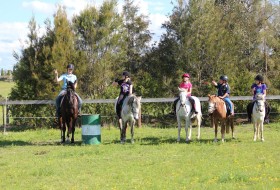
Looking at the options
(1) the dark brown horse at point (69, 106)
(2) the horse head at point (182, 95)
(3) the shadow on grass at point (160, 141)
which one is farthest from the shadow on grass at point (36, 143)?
(2) the horse head at point (182, 95)

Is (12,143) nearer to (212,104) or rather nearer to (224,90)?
(212,104)

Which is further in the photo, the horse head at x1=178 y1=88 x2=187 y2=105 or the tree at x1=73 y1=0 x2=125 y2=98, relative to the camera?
the tree at x1=73 y1=0 x2=125 y2=98

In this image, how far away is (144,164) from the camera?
1041cm

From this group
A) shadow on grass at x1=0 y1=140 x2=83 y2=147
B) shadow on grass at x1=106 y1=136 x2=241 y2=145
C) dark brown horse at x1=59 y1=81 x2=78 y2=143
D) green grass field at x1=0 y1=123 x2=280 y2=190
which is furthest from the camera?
shadow on grass at x1=0 y1=140 x2=83 y2=147

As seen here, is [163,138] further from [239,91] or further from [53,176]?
[239,91]

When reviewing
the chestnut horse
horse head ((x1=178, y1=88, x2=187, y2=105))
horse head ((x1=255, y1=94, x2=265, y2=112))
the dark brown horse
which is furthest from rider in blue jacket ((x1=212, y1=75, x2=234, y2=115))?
the dark brown horse

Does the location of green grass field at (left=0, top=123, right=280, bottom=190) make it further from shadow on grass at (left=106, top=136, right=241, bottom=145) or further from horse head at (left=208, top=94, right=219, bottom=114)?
horse head at (left=208, top=94, right=219, bottom=114)

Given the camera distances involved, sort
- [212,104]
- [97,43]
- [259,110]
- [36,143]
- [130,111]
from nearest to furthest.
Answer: [212,104] → [259,110] → [130,111] → [36,143] → [97,43]

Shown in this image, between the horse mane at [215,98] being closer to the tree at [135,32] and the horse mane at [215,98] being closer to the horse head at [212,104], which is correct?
the horse head at [212,104]

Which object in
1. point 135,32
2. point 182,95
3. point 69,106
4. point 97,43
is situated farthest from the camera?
point 135,32

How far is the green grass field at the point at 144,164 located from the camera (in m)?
8.32

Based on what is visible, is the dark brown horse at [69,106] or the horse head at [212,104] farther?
the dark brown horse at [69,106]

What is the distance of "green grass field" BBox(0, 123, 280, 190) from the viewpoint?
8.32m

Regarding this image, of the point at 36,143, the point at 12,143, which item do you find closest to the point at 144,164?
the point at 36,143
